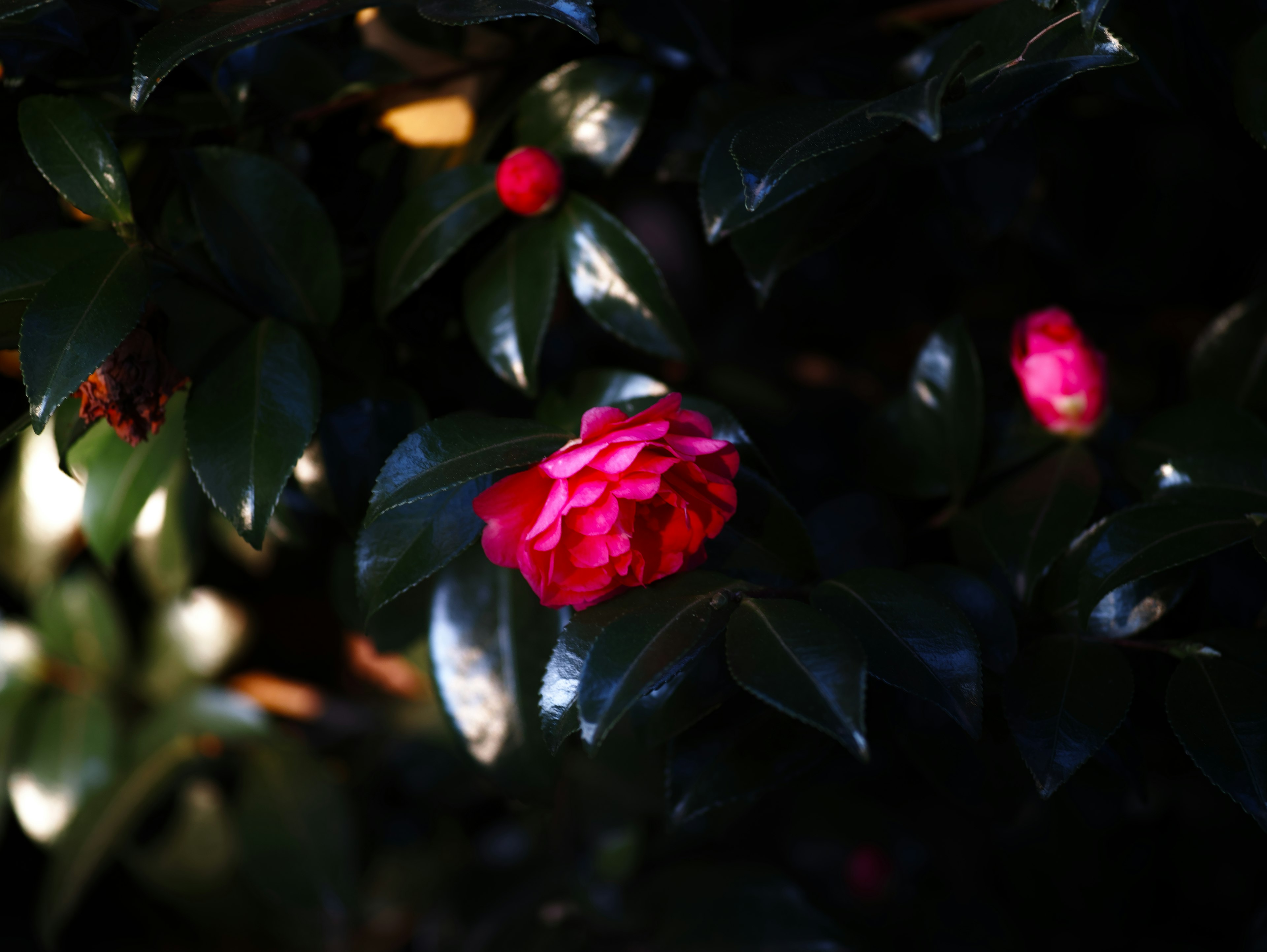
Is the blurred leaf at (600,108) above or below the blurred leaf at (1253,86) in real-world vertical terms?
above

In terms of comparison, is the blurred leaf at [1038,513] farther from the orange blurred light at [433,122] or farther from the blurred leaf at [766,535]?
the orange blurred light at [433,122]

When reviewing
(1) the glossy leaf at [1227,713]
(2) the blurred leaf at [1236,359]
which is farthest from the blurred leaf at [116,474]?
(2) the blurred leaf at [1236,359]

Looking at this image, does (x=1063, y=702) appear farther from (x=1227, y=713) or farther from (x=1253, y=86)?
(x=1253, y=86)

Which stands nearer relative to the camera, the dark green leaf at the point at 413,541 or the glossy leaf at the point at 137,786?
the dark green leaf at the point at 413,541

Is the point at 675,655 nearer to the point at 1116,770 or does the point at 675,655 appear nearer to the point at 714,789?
the point at 714,789

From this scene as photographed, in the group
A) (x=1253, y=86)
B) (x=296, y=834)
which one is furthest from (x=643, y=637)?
(x=296, y=834)

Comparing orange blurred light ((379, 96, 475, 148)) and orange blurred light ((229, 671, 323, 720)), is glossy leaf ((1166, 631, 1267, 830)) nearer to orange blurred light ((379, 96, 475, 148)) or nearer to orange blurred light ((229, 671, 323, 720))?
orange blurred light ((379, 96, 475, 148))

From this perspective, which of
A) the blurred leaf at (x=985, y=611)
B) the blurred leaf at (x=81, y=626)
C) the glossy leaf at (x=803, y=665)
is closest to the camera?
the glossy leaf at (x=803, y=665)
